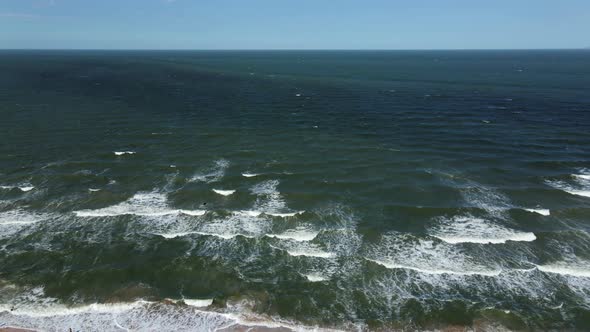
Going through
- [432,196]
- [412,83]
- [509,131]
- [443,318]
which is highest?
[412,83]

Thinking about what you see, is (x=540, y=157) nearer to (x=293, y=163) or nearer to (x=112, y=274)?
(x=293, y=163)

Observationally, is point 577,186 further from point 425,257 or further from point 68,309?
point 68,309

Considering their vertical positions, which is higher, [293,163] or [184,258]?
[293,163]

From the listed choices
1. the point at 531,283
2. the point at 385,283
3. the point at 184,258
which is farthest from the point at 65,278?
the point at 531,283

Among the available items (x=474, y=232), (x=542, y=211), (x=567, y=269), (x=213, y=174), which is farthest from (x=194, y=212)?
(x=542, y=211)

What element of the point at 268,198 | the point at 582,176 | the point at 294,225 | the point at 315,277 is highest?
the point at 582,176

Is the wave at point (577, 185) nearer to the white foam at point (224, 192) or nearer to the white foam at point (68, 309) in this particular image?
the white foam at point (224, 192)
